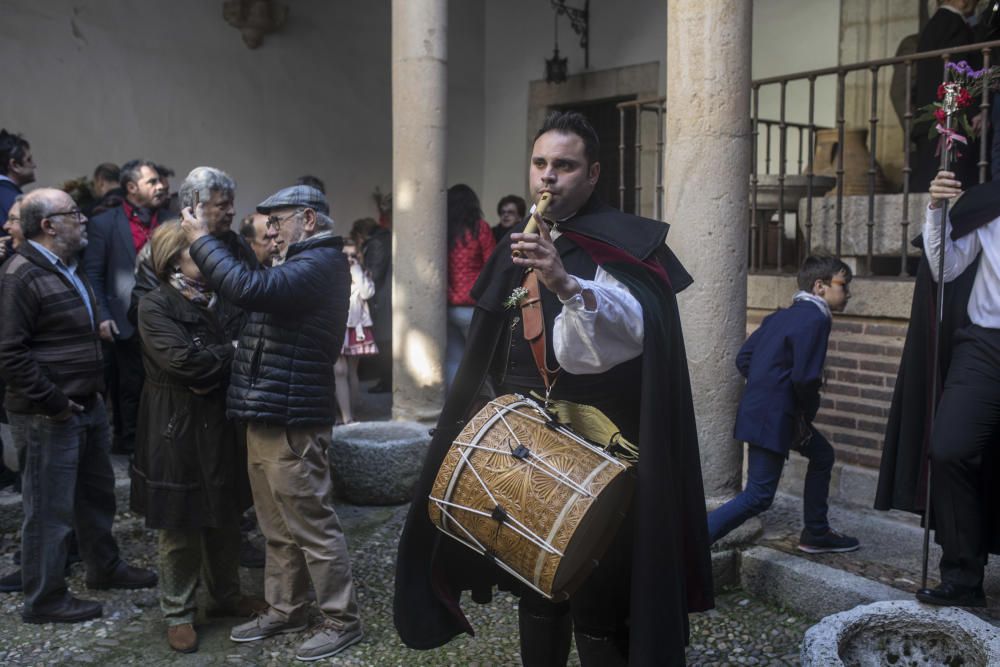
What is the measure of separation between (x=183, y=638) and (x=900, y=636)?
2.58m

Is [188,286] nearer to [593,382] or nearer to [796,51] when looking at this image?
[593,382]

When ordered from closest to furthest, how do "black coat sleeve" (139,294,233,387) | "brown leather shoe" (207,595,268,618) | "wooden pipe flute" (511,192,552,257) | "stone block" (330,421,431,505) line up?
1. "wooden pipe flute" (511,192,552,257)
2. "black coat sleeve" (139,294,233,387)
3. "brown leather shoe" (207,595,268,618)
4. "stone block" (330,421,431,505)

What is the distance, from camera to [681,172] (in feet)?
13.5

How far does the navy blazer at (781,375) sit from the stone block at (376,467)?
1.93 m

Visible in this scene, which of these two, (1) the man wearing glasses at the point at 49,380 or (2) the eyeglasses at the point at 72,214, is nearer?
(1) the man wearing glasses at the point at 49,380

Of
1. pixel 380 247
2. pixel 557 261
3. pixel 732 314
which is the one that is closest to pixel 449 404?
pixel 557 261

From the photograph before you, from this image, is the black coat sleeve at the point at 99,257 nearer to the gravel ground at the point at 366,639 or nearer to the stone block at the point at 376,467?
the stone block at the point at 376,467

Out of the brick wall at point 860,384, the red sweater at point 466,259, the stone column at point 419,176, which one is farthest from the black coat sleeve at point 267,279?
the red sweater at point 466,259

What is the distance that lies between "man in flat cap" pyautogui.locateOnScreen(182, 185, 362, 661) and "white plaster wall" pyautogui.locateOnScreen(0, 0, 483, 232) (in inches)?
196

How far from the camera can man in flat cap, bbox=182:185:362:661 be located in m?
3.54

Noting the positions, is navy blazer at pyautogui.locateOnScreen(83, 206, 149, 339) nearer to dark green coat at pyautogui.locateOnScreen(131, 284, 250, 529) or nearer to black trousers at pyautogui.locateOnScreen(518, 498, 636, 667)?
dark green coat at pyautogui.locateOnScreen(131, 284, 250, 529)

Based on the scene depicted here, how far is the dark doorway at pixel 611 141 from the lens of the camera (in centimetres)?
978

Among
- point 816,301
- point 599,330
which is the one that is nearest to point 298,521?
point 599,330

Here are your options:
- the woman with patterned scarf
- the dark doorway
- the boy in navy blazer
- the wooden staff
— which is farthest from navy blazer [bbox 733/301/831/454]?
the dark doorway
